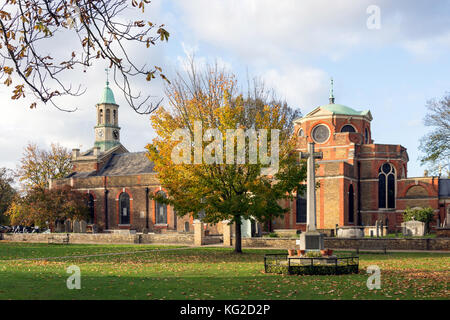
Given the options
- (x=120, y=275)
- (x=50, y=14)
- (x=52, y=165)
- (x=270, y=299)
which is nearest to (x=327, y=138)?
(x=52, y=165)

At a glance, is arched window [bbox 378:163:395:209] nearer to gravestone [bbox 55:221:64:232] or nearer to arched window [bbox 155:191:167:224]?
arched window [bbox 155:191:167:224]

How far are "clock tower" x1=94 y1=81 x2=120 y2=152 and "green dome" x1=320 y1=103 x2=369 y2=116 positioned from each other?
1099 inches

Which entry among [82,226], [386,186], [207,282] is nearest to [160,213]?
[82,226]

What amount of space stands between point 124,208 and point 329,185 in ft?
77.6

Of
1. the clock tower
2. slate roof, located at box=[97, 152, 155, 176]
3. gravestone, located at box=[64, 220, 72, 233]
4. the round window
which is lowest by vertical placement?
gravestone, located at box=[64, 220, 72, 233]

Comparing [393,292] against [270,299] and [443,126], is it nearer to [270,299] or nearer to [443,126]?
[270,299]

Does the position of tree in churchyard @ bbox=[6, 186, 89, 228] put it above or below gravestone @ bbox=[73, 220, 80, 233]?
above

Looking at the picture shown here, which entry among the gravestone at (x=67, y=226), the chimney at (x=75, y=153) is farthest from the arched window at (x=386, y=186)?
the chimney at (x=75, y=153)

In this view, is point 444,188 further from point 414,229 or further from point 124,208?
point 124,208

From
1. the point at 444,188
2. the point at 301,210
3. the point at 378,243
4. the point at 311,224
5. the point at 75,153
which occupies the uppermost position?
the point at 75,153

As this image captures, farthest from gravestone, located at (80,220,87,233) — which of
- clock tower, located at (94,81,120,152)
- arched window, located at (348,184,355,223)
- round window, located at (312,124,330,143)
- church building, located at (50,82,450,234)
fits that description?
arched window, located at (348,184,355,223)

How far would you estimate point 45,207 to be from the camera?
5078 cm

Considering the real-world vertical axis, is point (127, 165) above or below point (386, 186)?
above

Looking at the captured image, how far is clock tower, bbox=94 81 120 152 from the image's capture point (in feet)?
224
